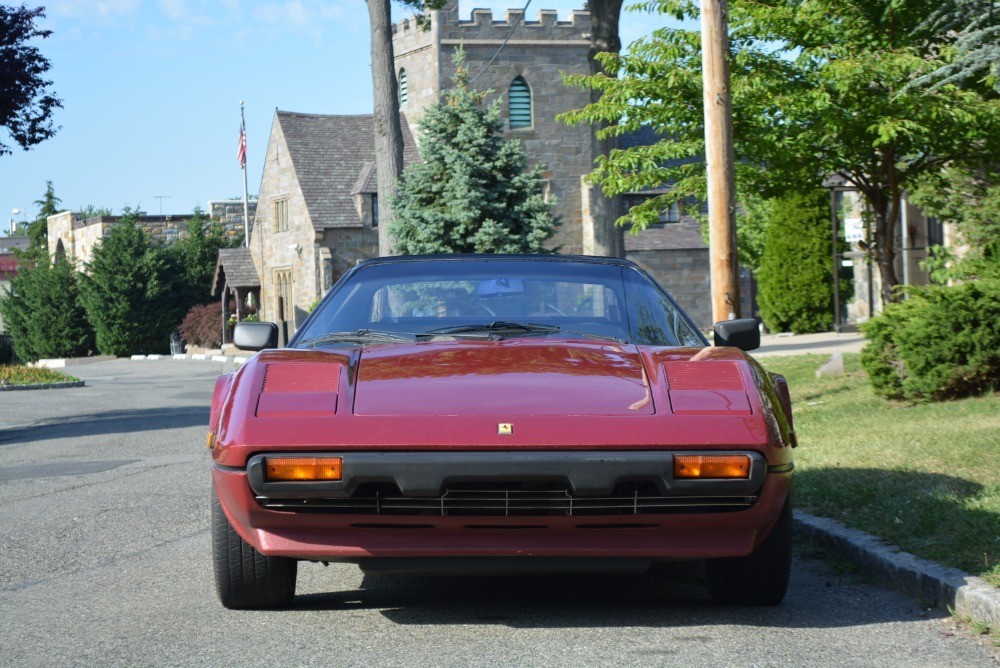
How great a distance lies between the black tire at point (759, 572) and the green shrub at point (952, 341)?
6.53 metres

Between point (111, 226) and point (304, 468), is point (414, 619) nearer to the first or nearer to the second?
point (304, 468)

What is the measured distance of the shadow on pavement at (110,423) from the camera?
48.6 feet

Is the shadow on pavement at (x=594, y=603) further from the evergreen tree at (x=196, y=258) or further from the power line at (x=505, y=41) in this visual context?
the evergreen tree at (x=196, y=258)

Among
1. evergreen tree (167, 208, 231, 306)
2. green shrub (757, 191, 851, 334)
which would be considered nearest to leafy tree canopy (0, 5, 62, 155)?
green shrub (757, 191, 851, 334)

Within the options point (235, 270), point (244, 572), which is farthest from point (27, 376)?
point (244, 572)

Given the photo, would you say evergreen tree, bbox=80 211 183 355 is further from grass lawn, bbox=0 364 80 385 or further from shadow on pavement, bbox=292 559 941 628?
shadow on pavement, bbox=292 559 941 628

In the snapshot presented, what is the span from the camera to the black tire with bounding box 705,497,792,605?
4699mm

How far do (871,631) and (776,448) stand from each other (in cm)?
Answer: 83

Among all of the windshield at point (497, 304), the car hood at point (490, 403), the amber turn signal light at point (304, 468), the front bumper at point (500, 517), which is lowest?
the front bumper at point (500, 517)

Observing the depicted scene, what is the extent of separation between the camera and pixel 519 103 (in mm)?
48719

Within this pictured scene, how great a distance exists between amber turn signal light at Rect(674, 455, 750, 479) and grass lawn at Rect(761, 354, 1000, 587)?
121 cm

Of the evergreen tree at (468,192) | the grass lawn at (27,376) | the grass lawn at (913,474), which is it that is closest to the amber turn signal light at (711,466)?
the grass lawn at (913,474)

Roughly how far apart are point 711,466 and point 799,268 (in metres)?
29.3

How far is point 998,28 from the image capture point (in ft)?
31.5
